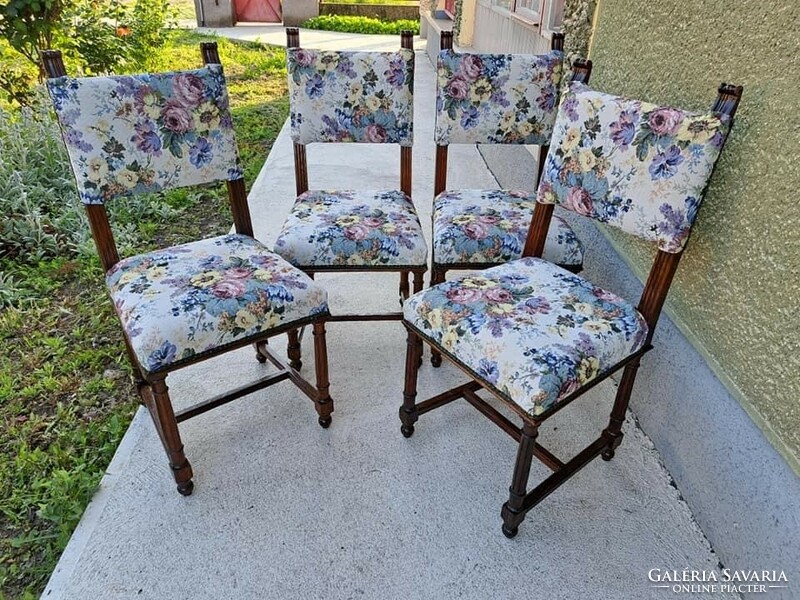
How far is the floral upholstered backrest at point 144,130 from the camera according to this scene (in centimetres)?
146

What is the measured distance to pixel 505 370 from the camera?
126 cm

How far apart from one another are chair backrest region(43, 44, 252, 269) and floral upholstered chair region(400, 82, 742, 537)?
0.76 meters

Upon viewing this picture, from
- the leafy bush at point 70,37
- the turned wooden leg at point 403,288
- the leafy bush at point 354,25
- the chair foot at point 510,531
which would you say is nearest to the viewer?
the chair foot at point 510,531

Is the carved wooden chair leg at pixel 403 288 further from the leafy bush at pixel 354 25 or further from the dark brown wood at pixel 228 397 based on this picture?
the leafy bush at pixel 354 25

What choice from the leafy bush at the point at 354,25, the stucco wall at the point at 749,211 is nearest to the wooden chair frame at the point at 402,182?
the stucco wall at the point at 749,211

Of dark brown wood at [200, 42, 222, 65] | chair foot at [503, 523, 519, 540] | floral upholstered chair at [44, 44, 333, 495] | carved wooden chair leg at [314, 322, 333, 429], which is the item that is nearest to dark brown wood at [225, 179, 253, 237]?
floral upholstered chair at [44, 44, 333, 495]

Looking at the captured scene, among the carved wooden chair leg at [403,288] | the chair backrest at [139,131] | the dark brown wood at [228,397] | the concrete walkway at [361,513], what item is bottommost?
the concrete walkway at [361,513]

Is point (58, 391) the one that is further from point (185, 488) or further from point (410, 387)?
point (410, 387)

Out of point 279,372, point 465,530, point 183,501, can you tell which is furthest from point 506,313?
point 183,501

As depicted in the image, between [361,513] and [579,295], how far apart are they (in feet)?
2.63

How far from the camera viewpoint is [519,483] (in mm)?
1379

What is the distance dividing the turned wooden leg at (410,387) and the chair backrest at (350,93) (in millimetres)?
813

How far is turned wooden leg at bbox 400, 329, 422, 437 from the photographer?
5.22 ft

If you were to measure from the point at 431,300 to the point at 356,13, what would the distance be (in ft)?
38.6
